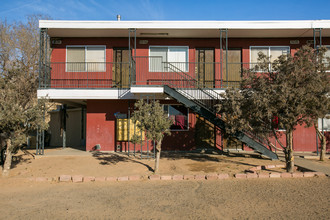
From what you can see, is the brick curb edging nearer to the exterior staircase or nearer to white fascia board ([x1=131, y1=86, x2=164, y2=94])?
the exterior staircase

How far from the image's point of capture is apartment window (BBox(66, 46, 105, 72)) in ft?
45.0

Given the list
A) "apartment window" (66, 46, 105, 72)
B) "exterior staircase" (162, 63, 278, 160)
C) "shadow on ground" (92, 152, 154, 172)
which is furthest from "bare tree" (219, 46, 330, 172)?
"apartment window" (66, 46, 105, 72)

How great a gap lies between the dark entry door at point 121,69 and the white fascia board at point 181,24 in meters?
1.99

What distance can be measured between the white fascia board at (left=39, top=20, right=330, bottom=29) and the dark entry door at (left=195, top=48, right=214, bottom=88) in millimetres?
1950

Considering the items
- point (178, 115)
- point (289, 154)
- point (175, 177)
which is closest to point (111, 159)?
point (175, 177)

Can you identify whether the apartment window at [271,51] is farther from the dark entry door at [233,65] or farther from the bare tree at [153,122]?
the bare tree at [153,122]

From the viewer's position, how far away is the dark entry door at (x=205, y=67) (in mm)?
13609

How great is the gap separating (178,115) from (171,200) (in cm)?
776

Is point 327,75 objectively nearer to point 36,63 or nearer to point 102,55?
point 102,55

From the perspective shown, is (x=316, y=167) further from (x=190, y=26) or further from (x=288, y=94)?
(x=190, y=26)

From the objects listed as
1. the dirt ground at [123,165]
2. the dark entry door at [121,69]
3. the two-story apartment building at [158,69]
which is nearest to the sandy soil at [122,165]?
the dirt ground at [123,165]

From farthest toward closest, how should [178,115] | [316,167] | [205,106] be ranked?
[178,115] → [205,106] → [316,167]

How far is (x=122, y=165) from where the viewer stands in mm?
9891

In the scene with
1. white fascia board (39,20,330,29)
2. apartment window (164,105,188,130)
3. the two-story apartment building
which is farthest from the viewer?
apartment window (164,105,188,130)
